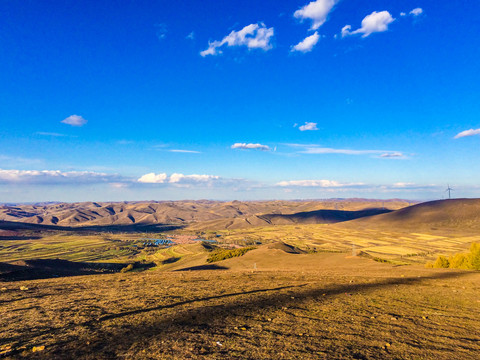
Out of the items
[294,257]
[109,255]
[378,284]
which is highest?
[378,284]

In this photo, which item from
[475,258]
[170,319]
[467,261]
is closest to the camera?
[170,319]

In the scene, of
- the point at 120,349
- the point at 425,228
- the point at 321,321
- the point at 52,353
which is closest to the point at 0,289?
the point at 52,353

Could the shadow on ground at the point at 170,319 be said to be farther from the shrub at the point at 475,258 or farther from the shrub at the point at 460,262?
the shrub at the point at 460,262

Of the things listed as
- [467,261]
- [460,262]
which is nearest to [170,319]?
[467,261]

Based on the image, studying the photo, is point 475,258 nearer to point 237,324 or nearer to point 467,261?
point 467,261

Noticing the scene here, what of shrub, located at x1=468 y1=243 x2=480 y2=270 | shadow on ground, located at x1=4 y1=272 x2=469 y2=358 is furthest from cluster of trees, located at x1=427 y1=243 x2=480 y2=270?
shadow on ground, located at x1=4 y1=272 x2=469 y2=358

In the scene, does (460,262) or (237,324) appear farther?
(460,262)

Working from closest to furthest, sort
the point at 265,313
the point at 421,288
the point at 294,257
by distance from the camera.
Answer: the point at 265,313
the point at 421,288
the point at 294,257

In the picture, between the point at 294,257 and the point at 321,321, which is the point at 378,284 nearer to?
the point at 321,321

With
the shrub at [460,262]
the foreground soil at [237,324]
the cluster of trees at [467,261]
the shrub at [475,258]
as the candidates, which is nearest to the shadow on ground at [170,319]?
the foreground soil at [237,324]
